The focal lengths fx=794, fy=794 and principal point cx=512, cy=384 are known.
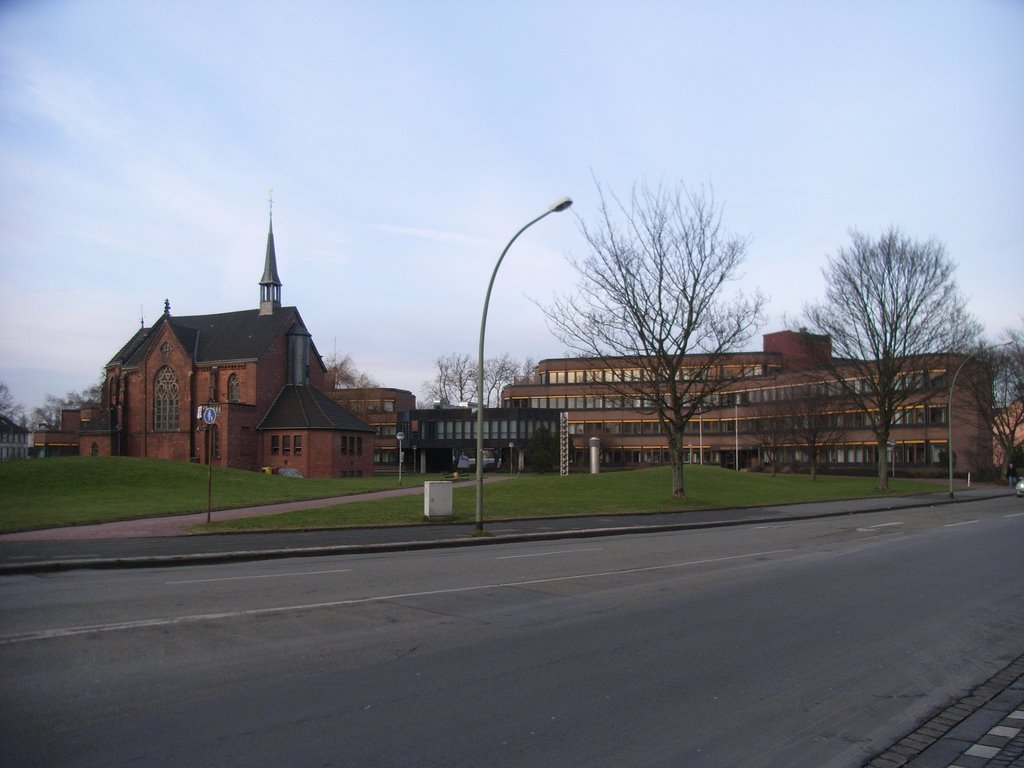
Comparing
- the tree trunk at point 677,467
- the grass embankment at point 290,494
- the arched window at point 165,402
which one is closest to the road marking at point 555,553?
the grass embankment at point 290,494

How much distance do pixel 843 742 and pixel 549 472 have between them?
64.1m

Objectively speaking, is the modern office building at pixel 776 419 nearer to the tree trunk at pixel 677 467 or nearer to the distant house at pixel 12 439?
the tree trunk at pixel 677 467

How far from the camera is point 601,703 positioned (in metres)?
6.10

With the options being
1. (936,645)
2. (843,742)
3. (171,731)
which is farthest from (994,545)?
(171,731)

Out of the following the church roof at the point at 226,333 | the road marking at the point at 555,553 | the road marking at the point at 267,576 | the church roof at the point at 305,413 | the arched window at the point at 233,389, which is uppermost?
the church roof at the point at 226,333

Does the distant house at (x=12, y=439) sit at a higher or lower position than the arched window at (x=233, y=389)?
lower

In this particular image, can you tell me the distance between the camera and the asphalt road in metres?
5.23

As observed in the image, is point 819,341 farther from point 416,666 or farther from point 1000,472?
point 416,666

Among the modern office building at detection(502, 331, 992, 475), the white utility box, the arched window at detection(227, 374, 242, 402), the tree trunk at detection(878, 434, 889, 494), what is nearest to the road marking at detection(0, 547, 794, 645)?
the white utility box

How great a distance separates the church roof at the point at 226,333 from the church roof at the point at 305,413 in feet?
13.3

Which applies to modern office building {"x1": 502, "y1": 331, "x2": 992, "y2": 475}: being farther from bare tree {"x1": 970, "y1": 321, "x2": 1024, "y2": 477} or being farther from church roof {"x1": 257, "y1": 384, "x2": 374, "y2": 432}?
church roof {"x1": 257, "y1": 384, "x2": 374, "y2": 432}

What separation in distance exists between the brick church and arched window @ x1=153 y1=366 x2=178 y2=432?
78 mm

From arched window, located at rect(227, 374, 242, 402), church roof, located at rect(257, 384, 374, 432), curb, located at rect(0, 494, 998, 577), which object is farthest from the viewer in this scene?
arched window, located at rect(227, 374, 242, 402)

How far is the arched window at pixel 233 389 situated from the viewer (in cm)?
6047
